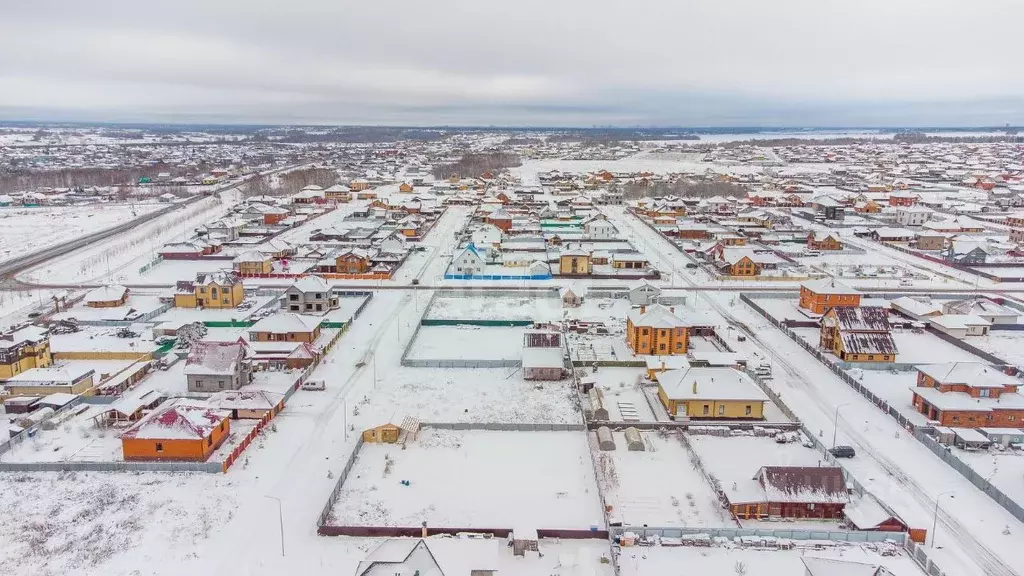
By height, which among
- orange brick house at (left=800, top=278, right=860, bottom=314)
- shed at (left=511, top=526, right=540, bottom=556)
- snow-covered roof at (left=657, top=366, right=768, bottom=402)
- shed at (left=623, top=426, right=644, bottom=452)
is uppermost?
orange brick house at (left=800, top=278, right=860, bottom=314)

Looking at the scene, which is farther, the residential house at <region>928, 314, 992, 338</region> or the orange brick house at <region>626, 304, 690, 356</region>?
the residential house at <region>928, 314, 992, 338</region>

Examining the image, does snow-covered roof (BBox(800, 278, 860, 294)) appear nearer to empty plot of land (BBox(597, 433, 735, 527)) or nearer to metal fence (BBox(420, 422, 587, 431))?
empty plot of land (BBox(597, 433, 735, 527))

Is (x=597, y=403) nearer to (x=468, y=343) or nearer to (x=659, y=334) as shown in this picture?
(x=659, y=334)

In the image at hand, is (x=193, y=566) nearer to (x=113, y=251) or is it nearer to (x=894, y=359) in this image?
(x=894, y=359)

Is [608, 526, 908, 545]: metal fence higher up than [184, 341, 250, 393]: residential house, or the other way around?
[184, 341, 250, 393]: residential house

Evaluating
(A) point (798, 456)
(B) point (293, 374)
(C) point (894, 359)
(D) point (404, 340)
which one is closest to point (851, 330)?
(C) point (894, 359)

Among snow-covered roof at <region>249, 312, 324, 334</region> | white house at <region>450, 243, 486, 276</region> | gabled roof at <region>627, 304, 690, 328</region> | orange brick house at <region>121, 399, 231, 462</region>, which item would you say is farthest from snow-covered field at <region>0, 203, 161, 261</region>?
gabled roof at <region>627, 304, 690, 328</region>
